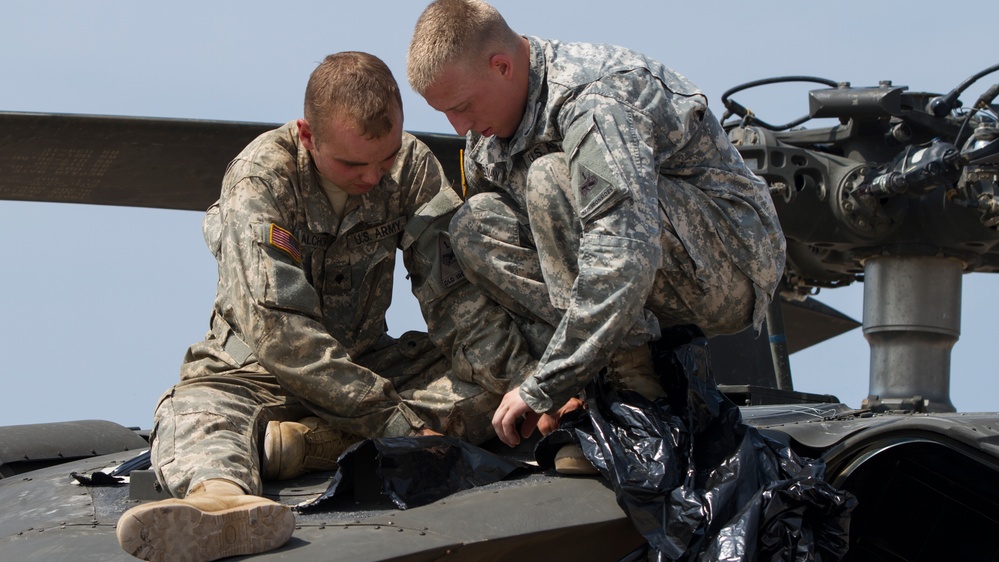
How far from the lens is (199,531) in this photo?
2854 millimetres

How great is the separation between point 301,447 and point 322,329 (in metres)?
0.31

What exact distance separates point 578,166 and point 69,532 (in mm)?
1471

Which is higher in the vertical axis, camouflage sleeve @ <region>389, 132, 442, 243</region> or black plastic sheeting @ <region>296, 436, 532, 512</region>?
camouflage sleeve @ <region>389, 132, 442, 243</region>

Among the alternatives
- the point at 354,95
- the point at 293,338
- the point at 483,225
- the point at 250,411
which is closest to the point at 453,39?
the point at 354,95

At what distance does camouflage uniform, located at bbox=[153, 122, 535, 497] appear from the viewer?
375cm

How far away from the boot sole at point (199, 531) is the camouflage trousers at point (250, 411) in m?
0.48

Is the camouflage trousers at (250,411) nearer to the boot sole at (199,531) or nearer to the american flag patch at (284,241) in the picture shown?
the american flag patch at (284,241)

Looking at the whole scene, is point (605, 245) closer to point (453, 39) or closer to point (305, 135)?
point (453, 39)

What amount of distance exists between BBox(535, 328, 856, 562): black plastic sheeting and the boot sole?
856mm

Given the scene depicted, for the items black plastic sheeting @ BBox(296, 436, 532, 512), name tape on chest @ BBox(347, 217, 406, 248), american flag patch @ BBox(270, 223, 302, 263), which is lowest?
black plastic sheeting @ BBox(296, 436, 532, 512)

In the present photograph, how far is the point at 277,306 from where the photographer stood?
12.4 feet

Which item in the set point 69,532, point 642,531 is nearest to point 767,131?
point 642,531

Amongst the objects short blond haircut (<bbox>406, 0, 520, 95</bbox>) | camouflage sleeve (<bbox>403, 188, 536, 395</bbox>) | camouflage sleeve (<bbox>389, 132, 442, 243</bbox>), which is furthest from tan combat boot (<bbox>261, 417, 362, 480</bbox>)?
short blond haircut (<bbox>406, 0, 520, 95</bbox>)

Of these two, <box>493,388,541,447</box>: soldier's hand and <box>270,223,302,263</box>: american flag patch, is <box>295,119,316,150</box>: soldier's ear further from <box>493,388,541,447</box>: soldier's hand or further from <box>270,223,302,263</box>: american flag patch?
<box>493,388,541,447</box>: soldier's hand
